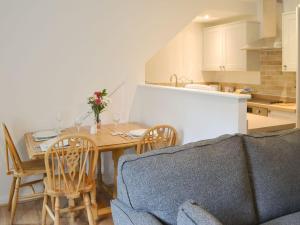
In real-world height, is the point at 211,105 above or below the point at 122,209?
above

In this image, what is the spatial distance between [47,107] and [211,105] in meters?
1.94

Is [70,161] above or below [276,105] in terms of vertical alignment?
below

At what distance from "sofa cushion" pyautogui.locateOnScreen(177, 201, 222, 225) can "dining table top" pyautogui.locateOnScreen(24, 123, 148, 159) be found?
1.52 m

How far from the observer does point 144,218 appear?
1545 millimetres

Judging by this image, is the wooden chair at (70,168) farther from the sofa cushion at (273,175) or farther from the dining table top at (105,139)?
the sofa cushion at (273,175)

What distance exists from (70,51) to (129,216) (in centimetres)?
265

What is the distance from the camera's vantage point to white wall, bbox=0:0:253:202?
3.59m

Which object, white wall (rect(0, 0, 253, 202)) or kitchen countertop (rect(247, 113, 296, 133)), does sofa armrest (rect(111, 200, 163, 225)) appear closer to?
kitchen countertop (rect(247, 113, 296, 133))

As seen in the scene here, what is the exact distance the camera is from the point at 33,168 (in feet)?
10.4

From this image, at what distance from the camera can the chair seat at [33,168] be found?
3.09 metres

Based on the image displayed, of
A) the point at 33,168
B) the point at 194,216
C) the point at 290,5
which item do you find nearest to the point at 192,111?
the point at 33,168

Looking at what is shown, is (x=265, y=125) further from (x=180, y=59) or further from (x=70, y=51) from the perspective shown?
(x=180, y=59)

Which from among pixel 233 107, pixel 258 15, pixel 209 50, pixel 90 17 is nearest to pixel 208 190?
pixel 233 107

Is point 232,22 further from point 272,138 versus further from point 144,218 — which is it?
point 144,218
